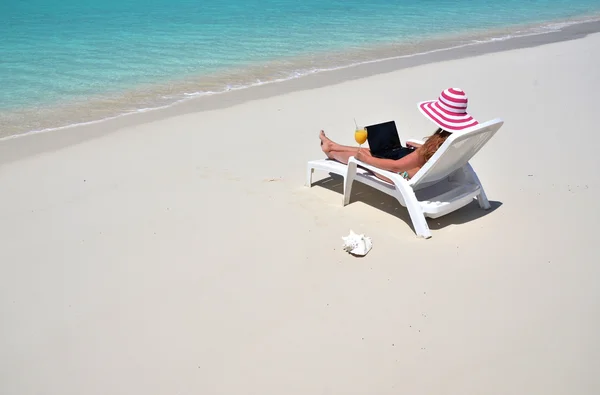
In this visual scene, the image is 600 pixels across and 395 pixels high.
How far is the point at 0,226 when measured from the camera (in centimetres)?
520

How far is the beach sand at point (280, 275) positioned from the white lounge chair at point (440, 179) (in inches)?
8.3

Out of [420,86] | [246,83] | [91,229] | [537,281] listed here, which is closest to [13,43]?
[246,83]

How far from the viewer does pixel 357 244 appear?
14.6 ft

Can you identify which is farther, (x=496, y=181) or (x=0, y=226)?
(x=496, y=181)

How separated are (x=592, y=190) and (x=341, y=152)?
2.37m

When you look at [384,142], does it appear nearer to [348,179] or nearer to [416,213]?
[348,179]

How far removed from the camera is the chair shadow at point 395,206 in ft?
16.2

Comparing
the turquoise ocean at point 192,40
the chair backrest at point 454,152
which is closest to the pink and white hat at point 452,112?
the chair backrest at point 454,152

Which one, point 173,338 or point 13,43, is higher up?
point 173,338

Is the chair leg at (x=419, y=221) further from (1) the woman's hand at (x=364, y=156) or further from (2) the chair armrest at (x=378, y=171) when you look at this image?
(1) the woman's hand at (x=364, y=156)

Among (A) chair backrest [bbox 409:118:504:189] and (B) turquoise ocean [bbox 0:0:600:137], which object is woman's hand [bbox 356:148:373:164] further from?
(B) turquoise ocean [bbox 0:0:600:137]

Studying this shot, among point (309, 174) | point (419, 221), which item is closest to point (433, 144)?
point (419, 221)

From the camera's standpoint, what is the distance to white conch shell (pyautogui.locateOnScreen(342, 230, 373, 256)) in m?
4.43

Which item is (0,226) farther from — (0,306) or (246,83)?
(246,83)
